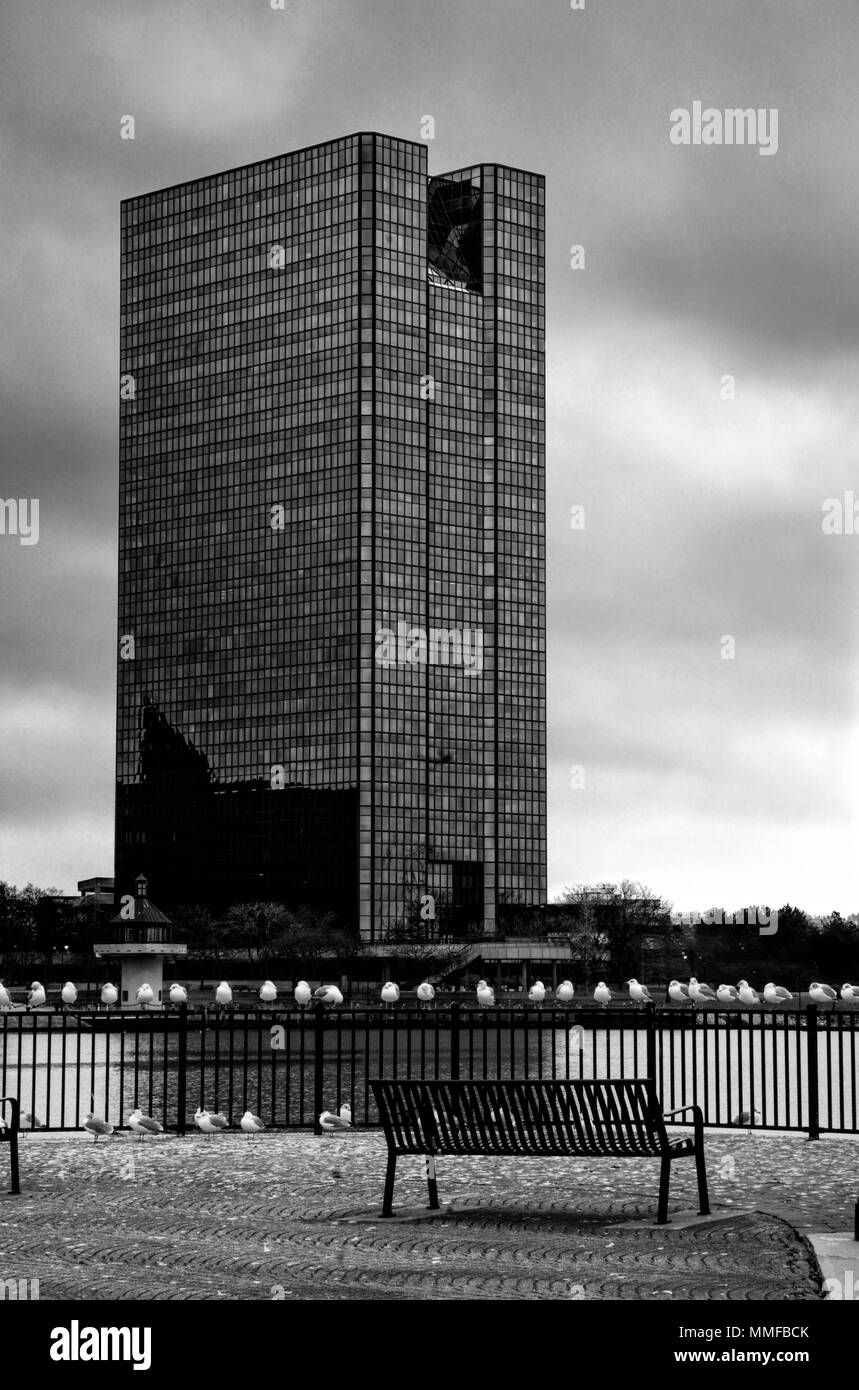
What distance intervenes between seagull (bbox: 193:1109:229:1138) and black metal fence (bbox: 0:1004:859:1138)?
35 cm

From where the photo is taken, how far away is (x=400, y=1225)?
16312 mm

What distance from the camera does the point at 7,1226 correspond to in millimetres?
16375

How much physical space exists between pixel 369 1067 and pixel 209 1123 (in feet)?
109

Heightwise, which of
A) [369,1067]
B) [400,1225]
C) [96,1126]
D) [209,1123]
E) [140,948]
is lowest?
[369,1067]

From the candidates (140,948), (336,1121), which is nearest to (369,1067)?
(336,1121)

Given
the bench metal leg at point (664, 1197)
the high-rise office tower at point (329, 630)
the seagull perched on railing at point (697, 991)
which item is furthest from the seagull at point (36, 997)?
the high-rise office tower at point (329, 630)

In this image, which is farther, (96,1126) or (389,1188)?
(96,1126)

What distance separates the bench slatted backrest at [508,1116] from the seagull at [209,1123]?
844 centimetres

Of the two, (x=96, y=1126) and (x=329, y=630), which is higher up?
(x=329, y=630)

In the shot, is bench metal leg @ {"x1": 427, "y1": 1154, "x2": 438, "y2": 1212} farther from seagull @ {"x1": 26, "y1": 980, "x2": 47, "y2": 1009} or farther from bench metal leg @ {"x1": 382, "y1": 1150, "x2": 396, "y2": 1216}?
seagull @ {"x1": 26, "y1": 980, "x2": 47, "y2": 1009}

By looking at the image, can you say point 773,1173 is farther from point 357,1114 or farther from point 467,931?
point 467,931

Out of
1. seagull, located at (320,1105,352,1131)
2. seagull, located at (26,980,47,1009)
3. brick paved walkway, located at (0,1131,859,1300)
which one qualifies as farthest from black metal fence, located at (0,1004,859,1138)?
brick paved walkway, located at (0,1131,859,1300)

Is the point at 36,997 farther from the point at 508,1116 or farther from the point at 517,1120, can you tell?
the point at 517,1120
